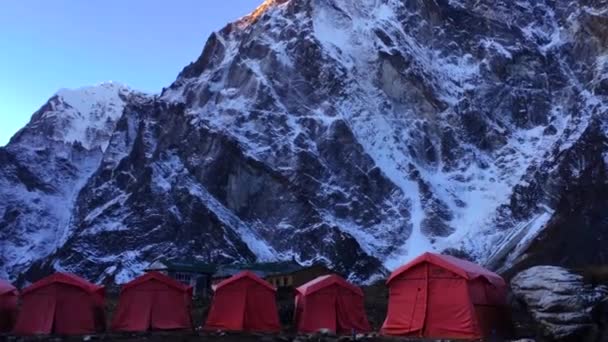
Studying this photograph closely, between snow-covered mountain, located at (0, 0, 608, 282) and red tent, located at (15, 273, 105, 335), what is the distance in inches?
4142

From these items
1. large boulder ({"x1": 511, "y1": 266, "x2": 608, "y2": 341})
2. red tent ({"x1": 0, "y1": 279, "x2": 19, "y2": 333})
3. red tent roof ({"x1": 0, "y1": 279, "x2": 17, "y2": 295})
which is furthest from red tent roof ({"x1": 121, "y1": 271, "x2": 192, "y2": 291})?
large boulder ({"x1": 511, "y1": 266, "x2": 608, "y2": 341})

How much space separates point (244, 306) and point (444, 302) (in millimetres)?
10095

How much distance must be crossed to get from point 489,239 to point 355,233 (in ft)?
89.1

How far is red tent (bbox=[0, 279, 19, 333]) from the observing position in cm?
3522

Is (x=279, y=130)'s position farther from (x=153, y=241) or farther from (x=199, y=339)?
(x=199, y=339)

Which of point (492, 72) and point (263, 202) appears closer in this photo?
point (263, 202)

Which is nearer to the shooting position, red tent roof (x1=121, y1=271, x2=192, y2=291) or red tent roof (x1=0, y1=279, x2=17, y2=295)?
red tent roof (x1=121, y1=271, x2=192, y2=291)

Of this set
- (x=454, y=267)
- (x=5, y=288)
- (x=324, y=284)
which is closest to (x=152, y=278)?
(x=5, y=288)

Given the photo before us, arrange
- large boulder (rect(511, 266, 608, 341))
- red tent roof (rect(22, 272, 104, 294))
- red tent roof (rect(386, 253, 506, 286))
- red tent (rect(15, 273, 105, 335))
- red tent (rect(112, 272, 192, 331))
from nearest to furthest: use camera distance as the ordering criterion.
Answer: large boulder (rect(511, 266, 608, 341)) → red tent roof (rect(386, 253, 506, 286)) → red tent (rect(15, 273, 105, 335)) → red tent roof (rect(22, 272, 104, 294)) → red tent (rect(112, 272, 192, 331))

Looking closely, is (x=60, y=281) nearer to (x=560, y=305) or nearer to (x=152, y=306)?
(x=152, y=306)

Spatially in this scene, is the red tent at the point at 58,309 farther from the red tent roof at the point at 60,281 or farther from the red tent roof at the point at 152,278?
the red tent roof at the point at 152,278

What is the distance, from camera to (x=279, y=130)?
177500 mm

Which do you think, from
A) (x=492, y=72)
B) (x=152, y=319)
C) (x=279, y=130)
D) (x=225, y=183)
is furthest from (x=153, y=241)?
(x=152, y=319)

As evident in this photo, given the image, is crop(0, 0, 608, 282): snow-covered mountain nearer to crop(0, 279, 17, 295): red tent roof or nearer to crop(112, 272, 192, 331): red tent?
crop(112, 272, 192, 331): red tent
